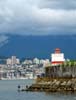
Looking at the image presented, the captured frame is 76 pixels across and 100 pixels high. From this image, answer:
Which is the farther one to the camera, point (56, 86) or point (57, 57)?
point (57, 57)

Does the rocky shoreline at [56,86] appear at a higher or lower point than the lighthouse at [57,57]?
lower

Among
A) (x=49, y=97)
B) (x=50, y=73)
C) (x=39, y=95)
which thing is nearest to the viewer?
(x=49, y=97)

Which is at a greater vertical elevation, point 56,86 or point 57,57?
point 57,57

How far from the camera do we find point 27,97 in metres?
111

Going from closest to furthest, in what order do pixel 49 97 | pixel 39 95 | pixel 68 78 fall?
1. pixel 49 97
2. pixel 39 95
3. pixel 68 78

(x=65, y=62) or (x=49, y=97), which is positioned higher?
(x=65, y=62)

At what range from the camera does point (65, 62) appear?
426 ft

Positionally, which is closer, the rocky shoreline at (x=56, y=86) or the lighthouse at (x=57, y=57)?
the rocky shoreline at (x=56, y=86)

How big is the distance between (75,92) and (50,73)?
1856cm

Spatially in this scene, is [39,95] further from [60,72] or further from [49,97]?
[60,72]

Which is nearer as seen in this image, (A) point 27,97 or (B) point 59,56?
(A) point 27,97

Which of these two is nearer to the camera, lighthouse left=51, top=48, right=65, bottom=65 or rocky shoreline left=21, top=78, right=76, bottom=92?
rocky shoreline left=21, top=78, right=76, bottom=92

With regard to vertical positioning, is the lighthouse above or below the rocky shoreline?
above

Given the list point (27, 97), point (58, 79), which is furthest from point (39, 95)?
point (58, 79)
